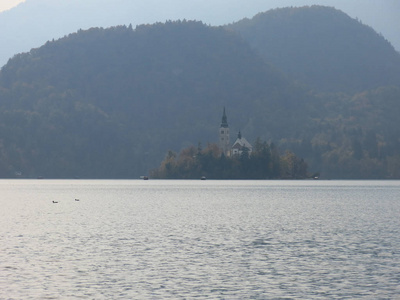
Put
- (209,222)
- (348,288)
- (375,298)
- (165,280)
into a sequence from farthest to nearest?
(209,222), (165,280), (348,288), (375,298)

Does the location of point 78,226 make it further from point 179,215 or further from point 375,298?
point 375,298

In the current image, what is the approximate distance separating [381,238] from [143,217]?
34.2m

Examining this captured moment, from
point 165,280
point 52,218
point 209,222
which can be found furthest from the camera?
point 52,218

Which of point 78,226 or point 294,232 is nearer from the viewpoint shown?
point 294,232

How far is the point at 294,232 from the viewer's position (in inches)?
2574

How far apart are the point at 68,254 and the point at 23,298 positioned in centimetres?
1577

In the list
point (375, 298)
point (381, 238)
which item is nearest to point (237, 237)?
point (381, 238)

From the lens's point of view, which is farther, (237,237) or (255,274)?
(237,237)

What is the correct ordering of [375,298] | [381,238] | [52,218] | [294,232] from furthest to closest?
[52,218], [294,232], [381,238], [375,298]

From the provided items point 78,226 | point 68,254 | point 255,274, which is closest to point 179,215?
point 78,226

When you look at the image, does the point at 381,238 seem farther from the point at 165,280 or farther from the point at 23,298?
the point at 23,298

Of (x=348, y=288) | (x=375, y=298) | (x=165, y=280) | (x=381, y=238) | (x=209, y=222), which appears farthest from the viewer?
(x=209, y=222)

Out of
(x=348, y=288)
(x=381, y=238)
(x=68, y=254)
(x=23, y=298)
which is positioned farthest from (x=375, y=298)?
(x=381, y=238)

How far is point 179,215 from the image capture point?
89875mm
